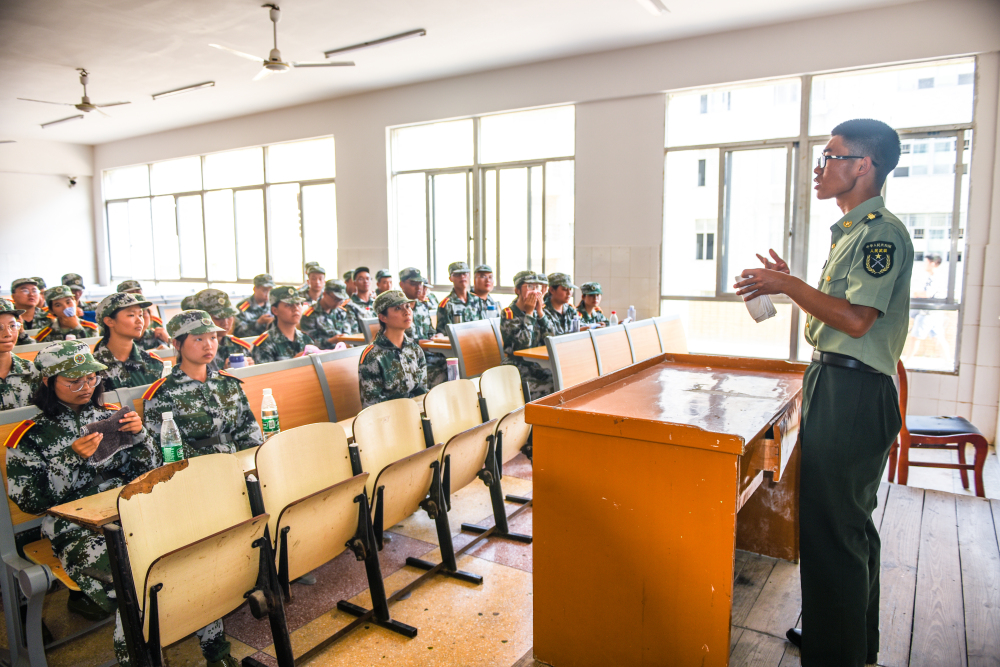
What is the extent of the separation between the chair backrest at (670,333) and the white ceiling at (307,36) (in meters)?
3.03

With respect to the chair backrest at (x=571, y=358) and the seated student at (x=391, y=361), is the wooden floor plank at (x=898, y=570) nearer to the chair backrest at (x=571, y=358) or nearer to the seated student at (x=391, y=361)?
the chair backrest at (x=571, y=358)

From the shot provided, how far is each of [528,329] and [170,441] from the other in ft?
10.3

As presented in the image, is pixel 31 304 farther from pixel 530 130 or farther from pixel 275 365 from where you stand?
pixel 530 130

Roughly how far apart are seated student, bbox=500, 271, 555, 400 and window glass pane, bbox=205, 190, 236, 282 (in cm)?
797

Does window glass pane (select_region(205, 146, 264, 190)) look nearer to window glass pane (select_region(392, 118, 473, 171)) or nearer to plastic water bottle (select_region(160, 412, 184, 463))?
window glass pane (select_region(392, 118, 473, 171))

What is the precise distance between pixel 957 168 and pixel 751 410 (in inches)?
211

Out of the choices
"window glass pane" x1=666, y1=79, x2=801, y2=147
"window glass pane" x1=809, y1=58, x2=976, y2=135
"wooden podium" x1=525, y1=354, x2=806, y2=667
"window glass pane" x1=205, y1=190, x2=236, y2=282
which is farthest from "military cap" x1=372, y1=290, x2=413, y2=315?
"window glass pane" x1=205, y1=190, x2=236, y2=282

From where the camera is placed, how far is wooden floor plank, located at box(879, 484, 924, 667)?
2133 mm

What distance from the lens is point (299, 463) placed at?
2387mm

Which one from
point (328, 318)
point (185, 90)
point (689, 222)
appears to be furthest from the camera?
point (185, 90)

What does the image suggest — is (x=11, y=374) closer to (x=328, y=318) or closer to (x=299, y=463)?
(x=299, y=463)

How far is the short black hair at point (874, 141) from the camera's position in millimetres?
1787

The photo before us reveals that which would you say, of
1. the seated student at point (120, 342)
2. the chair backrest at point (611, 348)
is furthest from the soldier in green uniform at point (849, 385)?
the seated student at point (120, 342)

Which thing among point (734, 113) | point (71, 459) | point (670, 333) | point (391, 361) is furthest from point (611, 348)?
point (71, 459)
